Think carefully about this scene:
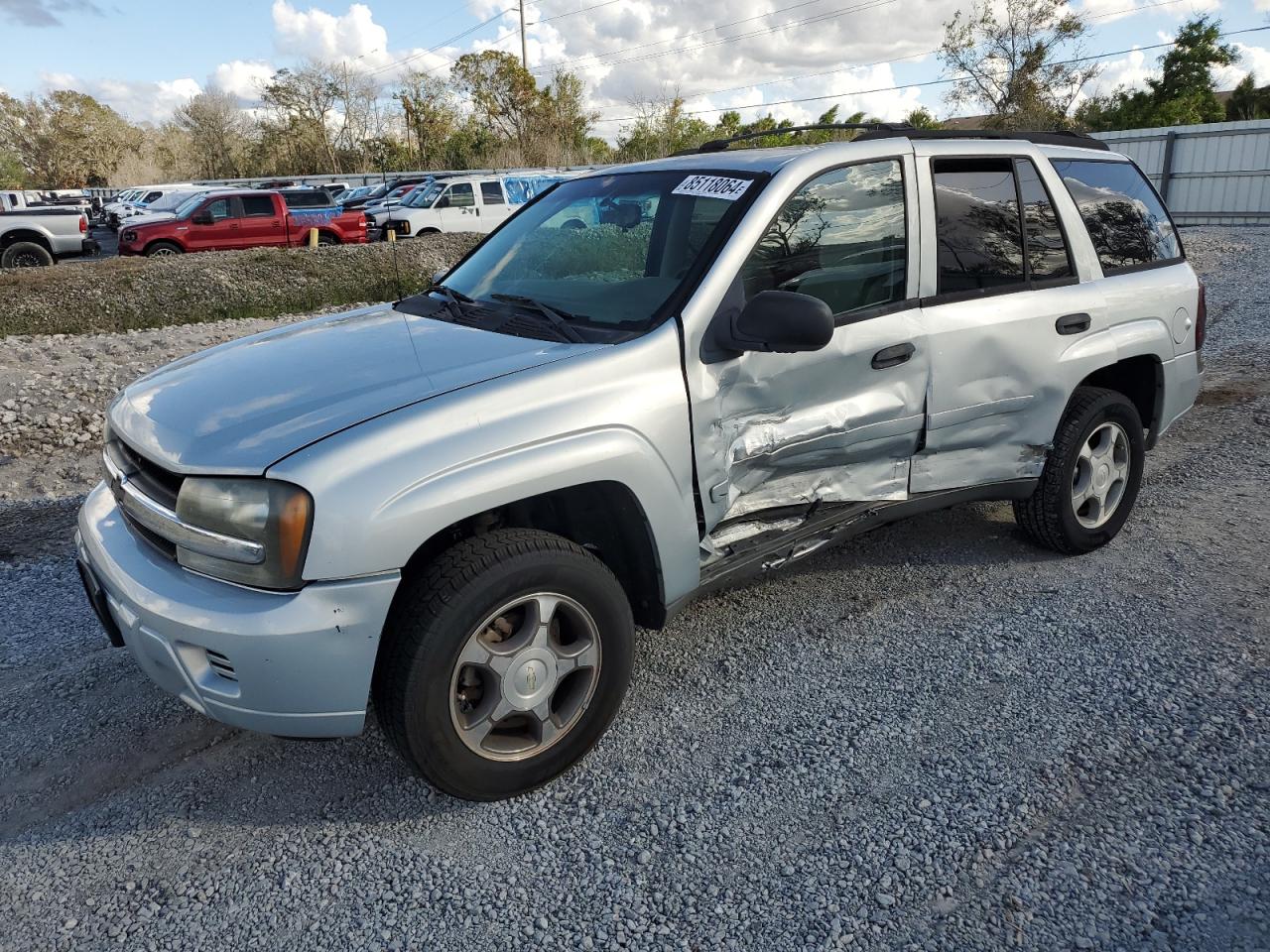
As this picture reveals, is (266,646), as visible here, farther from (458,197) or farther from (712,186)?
(458,197)

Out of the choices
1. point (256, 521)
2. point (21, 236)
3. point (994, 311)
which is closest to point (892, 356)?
point (994, 311)

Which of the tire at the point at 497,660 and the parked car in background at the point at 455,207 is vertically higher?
the parked car in background at the point at 455,207

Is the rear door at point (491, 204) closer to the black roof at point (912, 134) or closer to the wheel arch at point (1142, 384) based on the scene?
the black roof at point (912, 134)

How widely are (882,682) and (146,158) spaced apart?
74615 millimetres

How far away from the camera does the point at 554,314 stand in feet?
10.5

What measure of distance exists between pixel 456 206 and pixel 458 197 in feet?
0.74

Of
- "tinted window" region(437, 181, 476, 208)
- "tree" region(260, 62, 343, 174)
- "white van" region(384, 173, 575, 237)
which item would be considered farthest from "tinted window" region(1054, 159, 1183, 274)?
"tree" region(260, 62, 343, 174)

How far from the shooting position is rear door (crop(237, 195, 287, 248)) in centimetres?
2031

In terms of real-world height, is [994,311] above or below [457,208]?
below

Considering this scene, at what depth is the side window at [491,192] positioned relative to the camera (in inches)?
890

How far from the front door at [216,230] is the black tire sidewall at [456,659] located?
1949cm

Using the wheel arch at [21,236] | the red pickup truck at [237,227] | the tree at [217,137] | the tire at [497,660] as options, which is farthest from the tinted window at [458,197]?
the tree at [217,137]

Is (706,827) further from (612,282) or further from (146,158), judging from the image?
(146,158)

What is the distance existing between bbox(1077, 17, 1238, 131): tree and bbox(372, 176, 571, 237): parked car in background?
22176mm
